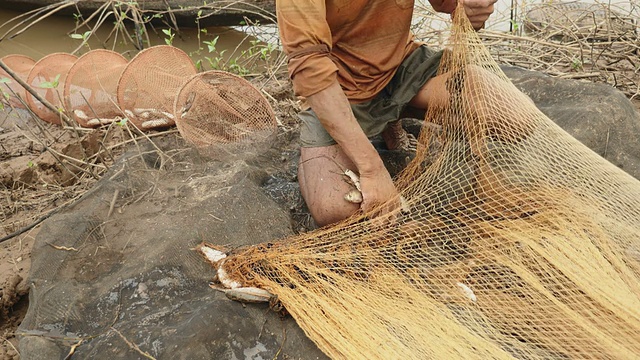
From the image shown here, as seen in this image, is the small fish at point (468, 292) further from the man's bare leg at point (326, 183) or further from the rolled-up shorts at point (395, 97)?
the rolled-up shorts at point (395, 97)

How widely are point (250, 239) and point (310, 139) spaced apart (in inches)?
23.7

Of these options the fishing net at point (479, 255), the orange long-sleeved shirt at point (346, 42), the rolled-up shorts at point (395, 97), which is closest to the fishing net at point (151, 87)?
the rolled-up shorts at point (395, 97)

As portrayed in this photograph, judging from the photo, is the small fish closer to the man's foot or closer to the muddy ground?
the muddy ground

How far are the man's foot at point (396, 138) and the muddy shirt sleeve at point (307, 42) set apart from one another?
0.87 meters

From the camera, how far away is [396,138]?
3531 millimetres

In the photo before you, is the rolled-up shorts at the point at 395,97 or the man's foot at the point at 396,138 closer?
the rolled-up shorts at the point at 395,97

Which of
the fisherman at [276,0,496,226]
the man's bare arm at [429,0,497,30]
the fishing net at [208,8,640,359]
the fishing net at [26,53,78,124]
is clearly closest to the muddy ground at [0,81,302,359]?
the fishing net at [26,53,78,124]

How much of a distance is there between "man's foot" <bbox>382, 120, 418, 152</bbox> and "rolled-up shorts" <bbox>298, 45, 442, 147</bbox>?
0.22 metres

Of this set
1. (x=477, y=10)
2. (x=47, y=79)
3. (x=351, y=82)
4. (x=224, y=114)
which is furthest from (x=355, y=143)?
(x=47, y=79)

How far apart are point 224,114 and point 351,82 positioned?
1.05 m

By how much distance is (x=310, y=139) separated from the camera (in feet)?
10.0

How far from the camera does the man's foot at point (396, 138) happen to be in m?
3.48

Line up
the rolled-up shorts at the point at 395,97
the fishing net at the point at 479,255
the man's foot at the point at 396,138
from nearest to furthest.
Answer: the fishing net at the point at 479,255 < the rolled-up shorts at the point at 395,97 < the man's foot at the point at 396,138

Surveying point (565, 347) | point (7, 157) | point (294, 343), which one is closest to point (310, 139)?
point (294, 343)
